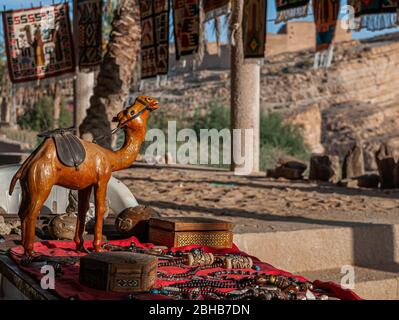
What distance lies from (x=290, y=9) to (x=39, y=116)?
62.8 ft

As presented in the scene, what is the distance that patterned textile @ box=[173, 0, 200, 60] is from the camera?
966 centimetres

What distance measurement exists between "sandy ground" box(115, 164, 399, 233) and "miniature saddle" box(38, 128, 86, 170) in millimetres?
2291

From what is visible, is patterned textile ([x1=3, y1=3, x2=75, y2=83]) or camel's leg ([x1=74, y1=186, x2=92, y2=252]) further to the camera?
patterned textile ([x1=3, y1=3, x2=75, y2=83])

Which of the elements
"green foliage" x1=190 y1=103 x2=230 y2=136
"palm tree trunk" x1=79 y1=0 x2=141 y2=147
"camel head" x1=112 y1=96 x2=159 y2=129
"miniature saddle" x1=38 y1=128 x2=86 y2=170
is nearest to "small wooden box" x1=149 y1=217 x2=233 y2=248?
"camel head" x1=112 y1=96 x2=159 y2=129

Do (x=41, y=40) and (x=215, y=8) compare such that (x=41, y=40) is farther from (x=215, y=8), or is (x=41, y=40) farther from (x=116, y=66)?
(x=215, y=8)

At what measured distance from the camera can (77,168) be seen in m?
3.62

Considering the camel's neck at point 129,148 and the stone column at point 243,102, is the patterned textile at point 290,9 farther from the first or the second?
the camel's neck at point 129,148

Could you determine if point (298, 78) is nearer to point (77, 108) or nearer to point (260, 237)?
point (77, 108)

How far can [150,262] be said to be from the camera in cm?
314

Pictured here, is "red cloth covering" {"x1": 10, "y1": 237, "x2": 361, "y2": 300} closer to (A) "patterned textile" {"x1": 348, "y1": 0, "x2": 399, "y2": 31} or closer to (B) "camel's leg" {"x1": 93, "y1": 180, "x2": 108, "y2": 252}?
(B) "camel's leg" {"x1": 93, "y1": 180, "x2": 108, "y2": 252}

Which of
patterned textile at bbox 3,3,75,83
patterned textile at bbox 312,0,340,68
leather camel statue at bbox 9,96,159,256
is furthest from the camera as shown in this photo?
patterned textile at bbox 3,3,75,83
